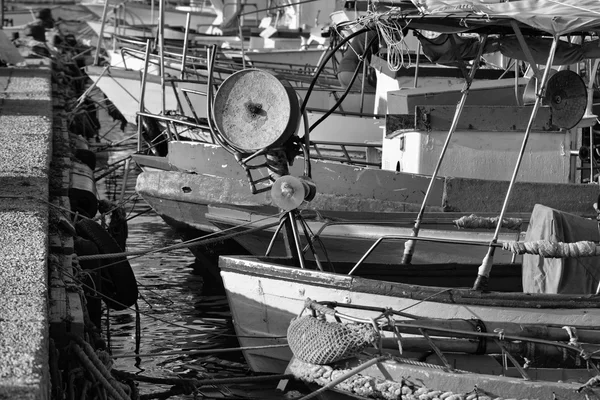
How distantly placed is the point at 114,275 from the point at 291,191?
7.88ft

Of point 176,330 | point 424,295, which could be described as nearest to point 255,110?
point 424,295

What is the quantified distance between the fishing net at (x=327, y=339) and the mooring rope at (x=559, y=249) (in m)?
1.24

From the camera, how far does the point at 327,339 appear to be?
6785 millimetres

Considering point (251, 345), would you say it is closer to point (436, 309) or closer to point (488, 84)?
point (436, 309)

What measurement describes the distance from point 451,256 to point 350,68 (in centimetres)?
484

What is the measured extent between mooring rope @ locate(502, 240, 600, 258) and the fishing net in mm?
1238

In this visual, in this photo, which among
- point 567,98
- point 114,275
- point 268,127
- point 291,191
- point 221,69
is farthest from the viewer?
point 221,69

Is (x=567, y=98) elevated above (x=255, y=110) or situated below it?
above

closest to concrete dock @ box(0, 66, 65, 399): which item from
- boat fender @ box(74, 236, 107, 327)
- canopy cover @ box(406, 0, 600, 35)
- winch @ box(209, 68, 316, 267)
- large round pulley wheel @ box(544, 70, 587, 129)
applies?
boat fender @ box(74, 236, 107, 327)

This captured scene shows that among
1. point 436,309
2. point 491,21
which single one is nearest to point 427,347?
point 436,309

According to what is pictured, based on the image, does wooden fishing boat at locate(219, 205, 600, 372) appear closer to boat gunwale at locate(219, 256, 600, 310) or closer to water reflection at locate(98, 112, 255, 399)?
boat gunwale at locate(219, 256, 600, 310)

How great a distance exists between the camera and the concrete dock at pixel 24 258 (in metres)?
4.70

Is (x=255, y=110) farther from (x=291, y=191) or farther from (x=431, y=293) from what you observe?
(x=431, y=293)

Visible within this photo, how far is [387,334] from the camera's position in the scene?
7.45 m
